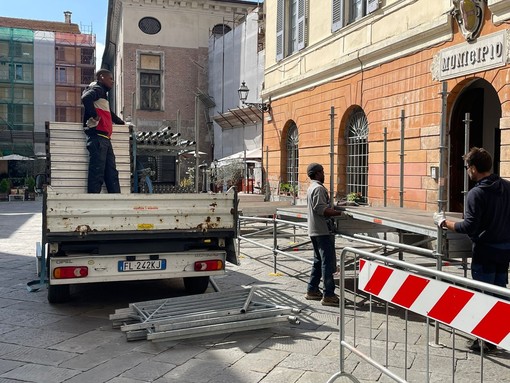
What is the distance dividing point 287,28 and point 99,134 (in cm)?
1225

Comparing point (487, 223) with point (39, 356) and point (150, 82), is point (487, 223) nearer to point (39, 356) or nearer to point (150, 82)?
point (39, 356)

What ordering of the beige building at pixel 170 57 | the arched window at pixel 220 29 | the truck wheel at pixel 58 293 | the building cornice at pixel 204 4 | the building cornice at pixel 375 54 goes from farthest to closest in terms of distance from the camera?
the arched window at pixel 220 29 < the beige building at pixel 170 57 < the building cornice at pixel 204 4 < the building cornice at pixel 375 54 < the truck wheel at pixel 58 293

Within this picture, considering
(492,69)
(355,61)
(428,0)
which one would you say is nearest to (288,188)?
(355,61)

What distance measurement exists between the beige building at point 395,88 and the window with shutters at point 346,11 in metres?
0.03

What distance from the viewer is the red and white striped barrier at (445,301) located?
2789mm

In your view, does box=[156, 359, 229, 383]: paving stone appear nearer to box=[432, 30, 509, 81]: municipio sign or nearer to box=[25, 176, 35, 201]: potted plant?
box=[432, 30, 509, 81]: municipio sign

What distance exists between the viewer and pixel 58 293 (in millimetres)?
6570

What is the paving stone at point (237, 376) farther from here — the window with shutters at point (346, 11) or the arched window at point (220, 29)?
the arched window at point (220, 29)

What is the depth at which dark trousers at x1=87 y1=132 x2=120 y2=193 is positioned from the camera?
23.3 ft

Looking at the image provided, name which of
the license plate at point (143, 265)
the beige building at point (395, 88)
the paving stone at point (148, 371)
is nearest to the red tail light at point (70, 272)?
the license plate at point (143, 265)

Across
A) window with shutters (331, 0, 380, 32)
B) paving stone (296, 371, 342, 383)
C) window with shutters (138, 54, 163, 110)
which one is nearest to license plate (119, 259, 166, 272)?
paving stone (296, 371, 342, 383)

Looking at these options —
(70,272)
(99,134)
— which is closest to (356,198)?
(99,134)

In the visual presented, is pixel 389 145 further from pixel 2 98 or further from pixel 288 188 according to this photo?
pixel 2 98

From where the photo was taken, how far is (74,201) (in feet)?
19.2
